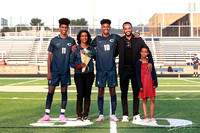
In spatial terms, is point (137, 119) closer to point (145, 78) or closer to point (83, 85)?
point (145, 78)

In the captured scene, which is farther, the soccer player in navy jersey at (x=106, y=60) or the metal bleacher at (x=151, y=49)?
the metal bleacher at (x=151, y=49)

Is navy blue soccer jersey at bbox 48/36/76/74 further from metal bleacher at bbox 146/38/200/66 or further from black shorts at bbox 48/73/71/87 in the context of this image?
metal bleacher at bbox 146/38/200/66

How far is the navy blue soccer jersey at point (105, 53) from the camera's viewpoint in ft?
21.0

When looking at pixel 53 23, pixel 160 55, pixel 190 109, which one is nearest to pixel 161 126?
pixel 190 109

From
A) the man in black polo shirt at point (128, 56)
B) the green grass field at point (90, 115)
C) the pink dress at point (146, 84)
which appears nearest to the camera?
the green grass field at point (90, 115)

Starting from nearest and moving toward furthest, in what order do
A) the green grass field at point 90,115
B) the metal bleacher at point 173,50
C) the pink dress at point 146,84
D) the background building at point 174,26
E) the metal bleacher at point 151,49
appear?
the green grass field at point 90,115 < the pink dress at point 146,84 < the metal bleacher at point 173,50 < the metal bleacher at point 151,49 < the background building at point 174,26

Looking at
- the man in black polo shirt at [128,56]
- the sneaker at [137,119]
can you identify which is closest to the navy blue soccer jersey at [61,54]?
the man in black polo shirt at [128,56]

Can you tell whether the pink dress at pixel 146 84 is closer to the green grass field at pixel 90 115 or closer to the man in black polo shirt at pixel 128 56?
the man in black polo shirt at pixel 128 56

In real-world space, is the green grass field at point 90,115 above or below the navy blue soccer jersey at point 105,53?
below

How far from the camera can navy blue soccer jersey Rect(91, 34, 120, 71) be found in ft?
21.0

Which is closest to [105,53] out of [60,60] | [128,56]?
[128,56]

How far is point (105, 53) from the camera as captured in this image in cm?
641

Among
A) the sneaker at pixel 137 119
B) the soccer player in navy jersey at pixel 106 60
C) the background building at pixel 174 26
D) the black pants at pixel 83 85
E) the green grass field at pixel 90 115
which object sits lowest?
the green grass field at pixel 90 115

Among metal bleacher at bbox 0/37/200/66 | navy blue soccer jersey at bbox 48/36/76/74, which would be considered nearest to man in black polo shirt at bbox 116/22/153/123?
navy blue soccer jersey at bbox 48/36/76/74
